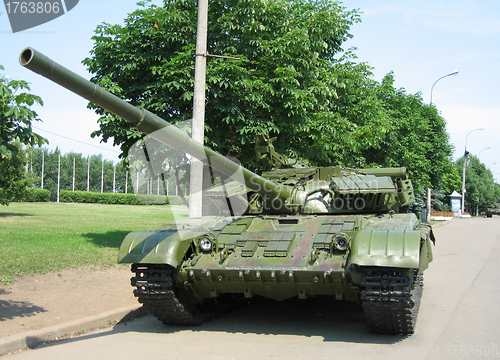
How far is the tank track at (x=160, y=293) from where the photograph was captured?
6.30 metres

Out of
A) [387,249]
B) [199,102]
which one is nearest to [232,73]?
[199,102]

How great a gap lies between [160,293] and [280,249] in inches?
66.7

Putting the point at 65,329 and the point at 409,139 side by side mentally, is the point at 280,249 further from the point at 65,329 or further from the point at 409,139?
the point at 409,139

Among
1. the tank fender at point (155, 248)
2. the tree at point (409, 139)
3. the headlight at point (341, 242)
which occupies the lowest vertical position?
the tank fender at point (155, 248)

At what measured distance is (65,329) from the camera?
248 inches

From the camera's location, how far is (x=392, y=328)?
6102 millimetres

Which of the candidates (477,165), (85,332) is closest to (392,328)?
(85,332)

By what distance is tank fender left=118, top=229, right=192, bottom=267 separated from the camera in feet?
20.5

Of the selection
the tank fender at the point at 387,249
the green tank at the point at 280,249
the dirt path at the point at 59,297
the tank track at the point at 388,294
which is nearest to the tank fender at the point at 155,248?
the green tank at the point at 280,249

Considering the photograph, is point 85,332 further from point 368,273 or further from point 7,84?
point 368,273

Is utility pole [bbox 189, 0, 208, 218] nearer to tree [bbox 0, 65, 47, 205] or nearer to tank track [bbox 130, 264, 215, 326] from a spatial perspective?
tank track [bbox 130, 264, 215, 326]

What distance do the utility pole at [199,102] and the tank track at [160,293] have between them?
2566mm

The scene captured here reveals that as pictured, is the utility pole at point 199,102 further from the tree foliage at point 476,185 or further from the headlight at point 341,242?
the tree foliage at point 476,185

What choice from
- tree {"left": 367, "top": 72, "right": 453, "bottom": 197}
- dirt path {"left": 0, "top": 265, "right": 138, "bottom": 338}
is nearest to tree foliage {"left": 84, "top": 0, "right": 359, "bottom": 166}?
dirt path {"left": 0, "top": 265, "right": 138, "bottom": 338}
